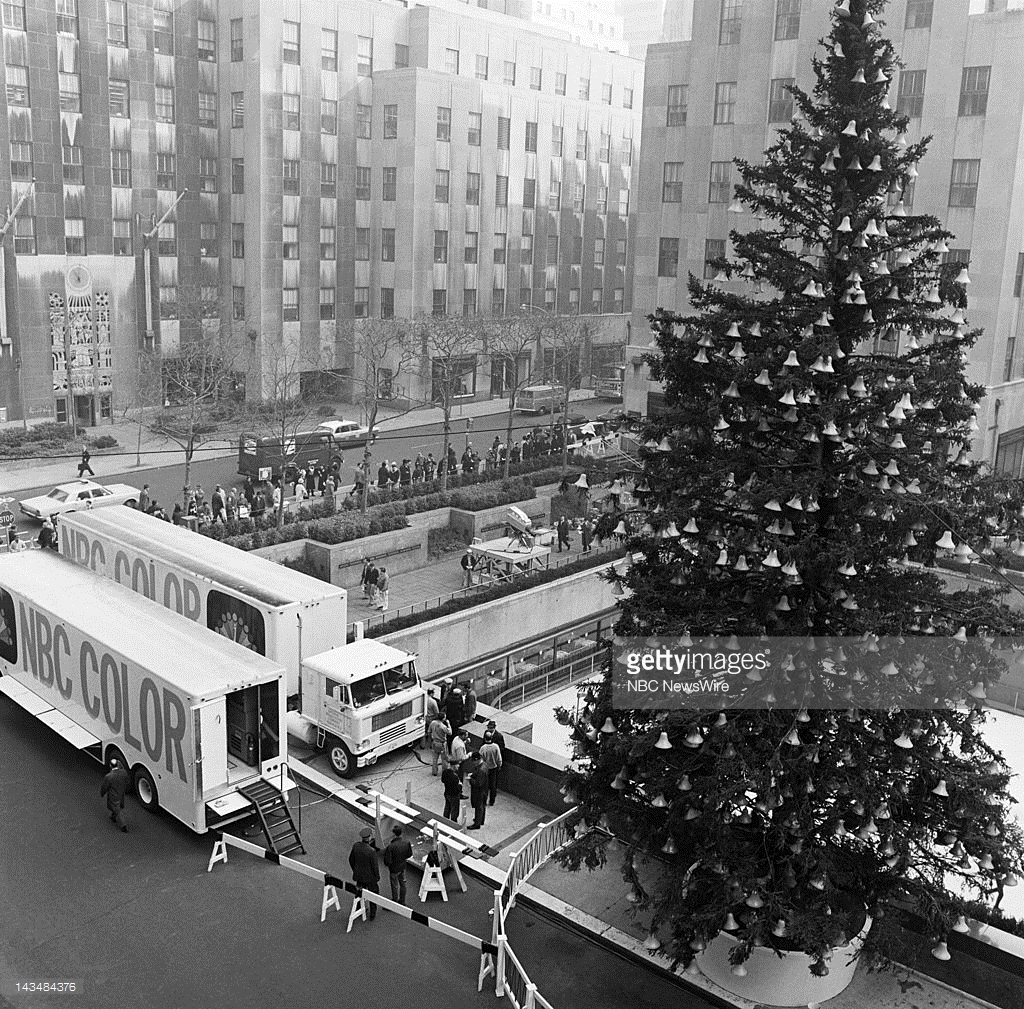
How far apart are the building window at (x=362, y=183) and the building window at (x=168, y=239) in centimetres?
1056

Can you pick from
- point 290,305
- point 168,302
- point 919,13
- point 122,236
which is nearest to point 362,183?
point 290,305

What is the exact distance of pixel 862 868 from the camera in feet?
43.4

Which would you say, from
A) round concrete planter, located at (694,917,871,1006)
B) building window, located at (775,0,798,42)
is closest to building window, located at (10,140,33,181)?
building window, located at (775,0,798,42)

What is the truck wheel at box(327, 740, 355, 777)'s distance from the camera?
66.5ft

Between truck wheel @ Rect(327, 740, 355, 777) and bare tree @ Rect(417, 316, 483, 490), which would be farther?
bare tree @ Rect(417, 316, 483, 490)

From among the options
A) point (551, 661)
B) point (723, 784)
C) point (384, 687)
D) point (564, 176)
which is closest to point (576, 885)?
point (723, 784)

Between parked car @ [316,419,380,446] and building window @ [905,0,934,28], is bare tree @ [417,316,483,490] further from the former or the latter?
building window @ [905,0,934,28]

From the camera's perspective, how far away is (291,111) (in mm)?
58500

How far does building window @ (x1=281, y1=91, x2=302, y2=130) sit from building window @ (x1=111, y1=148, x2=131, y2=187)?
27.2 ft

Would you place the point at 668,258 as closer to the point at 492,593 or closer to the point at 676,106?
the point at 676,106

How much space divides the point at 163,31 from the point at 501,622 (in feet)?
132

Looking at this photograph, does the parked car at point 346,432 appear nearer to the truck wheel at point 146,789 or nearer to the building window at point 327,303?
the building window at point 327,303

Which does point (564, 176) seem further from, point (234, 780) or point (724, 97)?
point (234, 780)

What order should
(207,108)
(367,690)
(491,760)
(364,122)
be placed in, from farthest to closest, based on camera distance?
(364,122) → (207,108) → (367,690) → (491,760)
